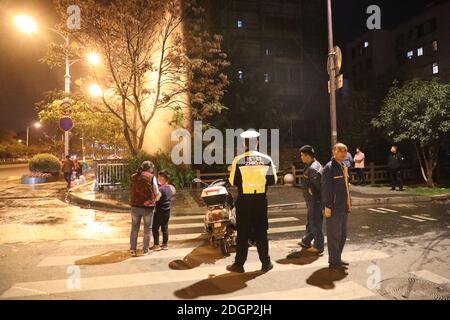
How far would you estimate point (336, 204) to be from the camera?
5.76 meters

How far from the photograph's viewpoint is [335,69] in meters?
14.2

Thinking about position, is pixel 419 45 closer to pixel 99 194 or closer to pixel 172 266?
pixel 99 194

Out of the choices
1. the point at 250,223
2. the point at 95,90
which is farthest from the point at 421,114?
the point at 95,90

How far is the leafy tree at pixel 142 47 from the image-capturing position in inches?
574

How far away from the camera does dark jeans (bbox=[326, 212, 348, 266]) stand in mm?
5727

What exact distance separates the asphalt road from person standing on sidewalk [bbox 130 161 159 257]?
1.53ft

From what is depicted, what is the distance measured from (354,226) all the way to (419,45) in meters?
49.5

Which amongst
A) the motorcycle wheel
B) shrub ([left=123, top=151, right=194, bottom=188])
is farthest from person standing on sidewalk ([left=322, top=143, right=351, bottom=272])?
shrub ([left=123, top=151, right=194, bottom=188])

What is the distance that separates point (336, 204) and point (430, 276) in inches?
62.6

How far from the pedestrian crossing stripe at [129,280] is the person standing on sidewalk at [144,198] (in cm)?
121

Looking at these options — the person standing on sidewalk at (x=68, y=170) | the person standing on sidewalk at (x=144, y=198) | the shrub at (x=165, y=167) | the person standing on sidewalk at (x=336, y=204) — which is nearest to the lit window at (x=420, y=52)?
the shrub at (x=165, y=167)

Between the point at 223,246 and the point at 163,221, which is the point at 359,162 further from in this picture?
the point at 163,221

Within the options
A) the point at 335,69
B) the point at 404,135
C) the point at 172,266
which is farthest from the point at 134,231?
the point at 404,135

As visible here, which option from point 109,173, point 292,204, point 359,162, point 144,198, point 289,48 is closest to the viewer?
point 144,198
